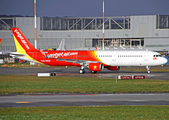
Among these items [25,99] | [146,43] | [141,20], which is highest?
[141,20]

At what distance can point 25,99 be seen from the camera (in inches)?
1069

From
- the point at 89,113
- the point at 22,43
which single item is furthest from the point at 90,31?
the point at 89,113

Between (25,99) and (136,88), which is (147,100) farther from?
(25,99)

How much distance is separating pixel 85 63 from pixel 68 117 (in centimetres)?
3935

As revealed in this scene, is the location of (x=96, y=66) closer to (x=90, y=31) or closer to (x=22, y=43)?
(x=22, y=43)

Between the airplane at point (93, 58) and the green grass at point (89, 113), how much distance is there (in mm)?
33080

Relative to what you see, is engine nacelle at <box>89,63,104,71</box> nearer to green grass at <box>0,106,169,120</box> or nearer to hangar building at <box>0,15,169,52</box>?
green grass at <box>0,106,169,120</box>

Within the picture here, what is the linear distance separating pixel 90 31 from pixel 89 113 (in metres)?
98.5

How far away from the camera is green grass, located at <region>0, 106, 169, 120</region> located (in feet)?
61.6

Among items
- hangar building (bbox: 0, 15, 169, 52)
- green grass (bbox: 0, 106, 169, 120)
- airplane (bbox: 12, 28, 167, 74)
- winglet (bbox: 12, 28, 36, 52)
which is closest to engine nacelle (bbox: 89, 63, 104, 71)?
airplane (bbox: 12, 28, 167, 74)

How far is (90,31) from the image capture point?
117562 mm

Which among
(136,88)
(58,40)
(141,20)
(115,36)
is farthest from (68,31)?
(136,88)

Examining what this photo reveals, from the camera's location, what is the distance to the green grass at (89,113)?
1878 cm

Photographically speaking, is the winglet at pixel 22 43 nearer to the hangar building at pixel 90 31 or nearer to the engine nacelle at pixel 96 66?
the engine nacelle at pixel 96 66
